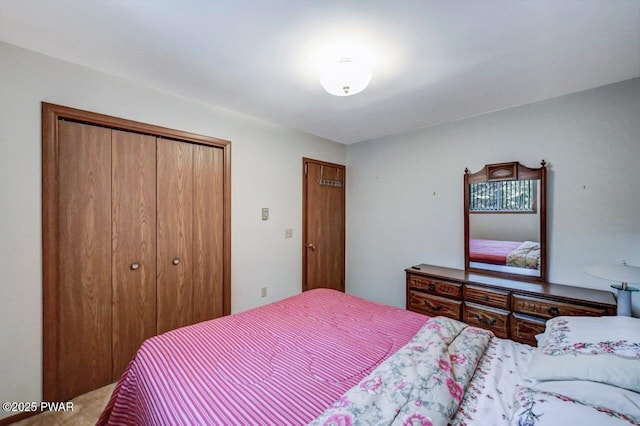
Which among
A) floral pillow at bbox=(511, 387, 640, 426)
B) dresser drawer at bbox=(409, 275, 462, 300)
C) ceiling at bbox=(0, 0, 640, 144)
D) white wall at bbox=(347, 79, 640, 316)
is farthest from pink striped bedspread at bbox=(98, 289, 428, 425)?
ceiling at bbox=(0, 0, 640, 144)

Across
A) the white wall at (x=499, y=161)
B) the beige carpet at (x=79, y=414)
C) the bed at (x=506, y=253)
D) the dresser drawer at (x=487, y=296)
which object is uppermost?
the white wall at (x=499, y=161)

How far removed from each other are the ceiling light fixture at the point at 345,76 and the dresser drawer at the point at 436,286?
6.66ft

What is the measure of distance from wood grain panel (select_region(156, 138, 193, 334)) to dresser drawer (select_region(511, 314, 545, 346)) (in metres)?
Result: 2.89

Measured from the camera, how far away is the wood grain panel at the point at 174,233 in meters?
2.30

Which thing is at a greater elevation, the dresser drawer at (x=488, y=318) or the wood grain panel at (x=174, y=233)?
the wood grain panel at (x=174, y=233)

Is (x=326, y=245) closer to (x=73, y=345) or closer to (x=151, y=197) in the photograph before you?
(x=151, y=197)

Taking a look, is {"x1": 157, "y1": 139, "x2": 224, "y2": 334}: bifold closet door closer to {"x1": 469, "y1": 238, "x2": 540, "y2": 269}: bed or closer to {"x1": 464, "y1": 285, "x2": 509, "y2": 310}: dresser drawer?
{"x1": 464, "y1": 285, "x2": 509, "y2": 310}: dresser drawer

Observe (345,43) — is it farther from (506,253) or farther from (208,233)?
(506,253)

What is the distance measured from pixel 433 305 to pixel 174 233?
262 cm

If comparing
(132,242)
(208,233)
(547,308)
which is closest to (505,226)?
(547,308)

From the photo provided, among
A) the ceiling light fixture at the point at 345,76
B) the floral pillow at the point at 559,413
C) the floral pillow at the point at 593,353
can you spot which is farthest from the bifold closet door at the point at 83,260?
the floral pillow at the point at 593,353

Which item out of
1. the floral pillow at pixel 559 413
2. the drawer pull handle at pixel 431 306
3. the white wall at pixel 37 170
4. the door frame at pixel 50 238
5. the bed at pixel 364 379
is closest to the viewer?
the floral pillow at pixel 559 413

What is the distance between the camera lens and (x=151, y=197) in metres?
2.24

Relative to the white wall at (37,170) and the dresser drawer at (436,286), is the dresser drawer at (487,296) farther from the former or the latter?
the white wall at (37,170)
